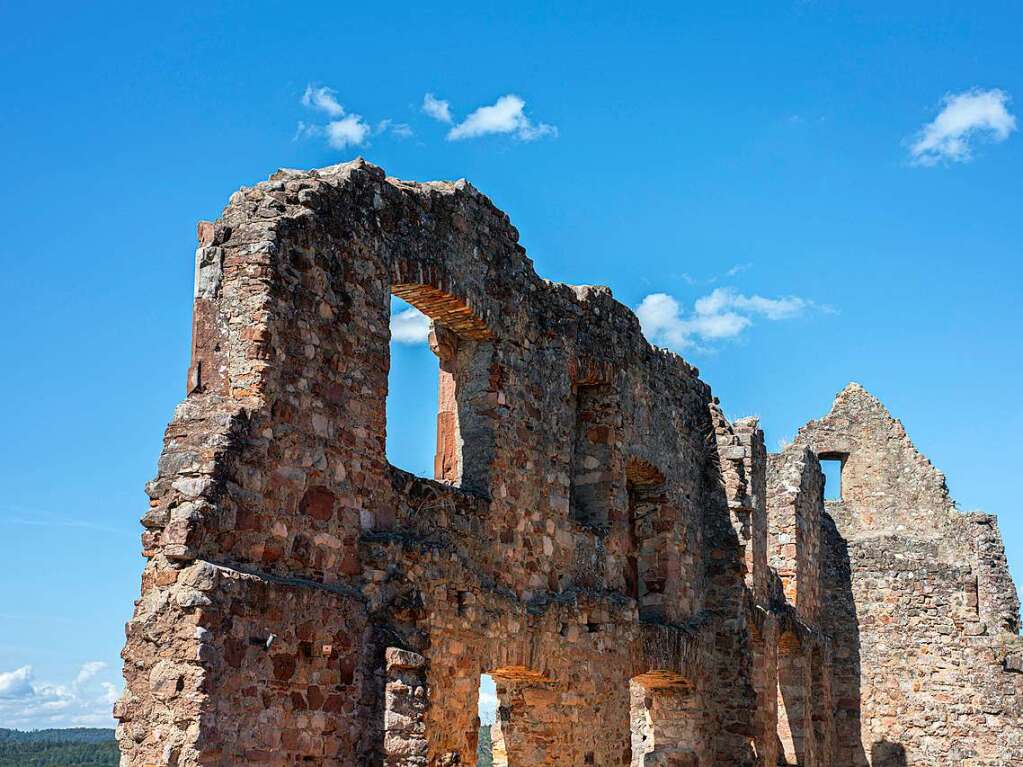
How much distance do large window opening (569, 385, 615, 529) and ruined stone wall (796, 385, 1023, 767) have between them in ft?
30.3

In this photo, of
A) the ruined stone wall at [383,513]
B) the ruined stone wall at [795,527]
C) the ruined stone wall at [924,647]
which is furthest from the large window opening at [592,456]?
the ruined stone wall at [924,647]

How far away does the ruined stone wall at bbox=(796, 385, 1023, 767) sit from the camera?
1830cm

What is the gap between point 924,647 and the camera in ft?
61.7

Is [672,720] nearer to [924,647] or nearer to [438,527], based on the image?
[438,527]

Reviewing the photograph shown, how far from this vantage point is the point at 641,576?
492 inches

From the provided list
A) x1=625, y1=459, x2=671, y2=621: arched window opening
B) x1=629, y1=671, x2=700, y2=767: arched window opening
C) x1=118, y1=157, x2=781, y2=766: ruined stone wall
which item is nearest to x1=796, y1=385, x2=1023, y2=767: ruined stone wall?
x1=629, y1=671, x2=700, y2=767: arched window opening

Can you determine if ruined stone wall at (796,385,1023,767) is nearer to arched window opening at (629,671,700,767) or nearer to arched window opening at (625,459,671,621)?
arched window opening at (629,671,700,767)

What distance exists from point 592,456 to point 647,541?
160 cm

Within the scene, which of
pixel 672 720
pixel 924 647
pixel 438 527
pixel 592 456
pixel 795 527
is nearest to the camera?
pixel 438 527

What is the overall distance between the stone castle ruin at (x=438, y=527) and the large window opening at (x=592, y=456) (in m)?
0.02

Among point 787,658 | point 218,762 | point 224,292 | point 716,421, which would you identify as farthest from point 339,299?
point 787,658

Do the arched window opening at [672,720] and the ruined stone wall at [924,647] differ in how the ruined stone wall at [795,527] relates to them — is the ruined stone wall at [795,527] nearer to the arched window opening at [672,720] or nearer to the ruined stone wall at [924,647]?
the ruined stone wall at [924,647]

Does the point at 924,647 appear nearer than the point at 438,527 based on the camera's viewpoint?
No

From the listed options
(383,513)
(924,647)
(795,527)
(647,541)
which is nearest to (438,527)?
(383,513)
